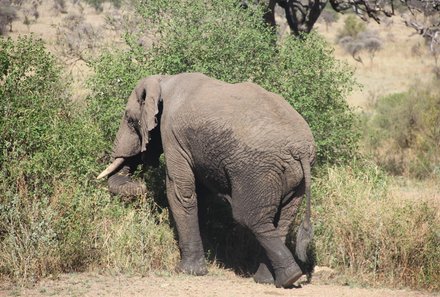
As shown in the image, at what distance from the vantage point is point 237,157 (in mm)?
7582

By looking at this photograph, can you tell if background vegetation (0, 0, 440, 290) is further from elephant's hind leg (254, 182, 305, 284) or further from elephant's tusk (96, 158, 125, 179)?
elephant's hind leg (254, 182, 305, 284)

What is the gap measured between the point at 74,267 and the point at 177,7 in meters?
3.99

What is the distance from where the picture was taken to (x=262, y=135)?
24.6ft

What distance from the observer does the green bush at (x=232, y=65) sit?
9938 millimetres

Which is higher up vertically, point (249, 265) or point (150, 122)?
point (150, 122)

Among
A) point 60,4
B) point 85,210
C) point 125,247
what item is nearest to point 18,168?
point 85,210

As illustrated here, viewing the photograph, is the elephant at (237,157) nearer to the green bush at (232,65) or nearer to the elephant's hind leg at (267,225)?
the elephant's hind leg at (267,225)

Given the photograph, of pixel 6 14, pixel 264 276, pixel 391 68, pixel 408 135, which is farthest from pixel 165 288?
pixel 6 14

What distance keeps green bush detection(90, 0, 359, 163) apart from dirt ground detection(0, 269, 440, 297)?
263 centimetres

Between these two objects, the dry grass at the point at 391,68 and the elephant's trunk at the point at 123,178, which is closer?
the elephant's trunk at the point at 123,178

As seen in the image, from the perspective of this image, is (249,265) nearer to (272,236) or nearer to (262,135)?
(272,236)

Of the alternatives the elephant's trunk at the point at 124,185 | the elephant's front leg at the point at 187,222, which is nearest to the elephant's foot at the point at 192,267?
the elephant's front leg at the point at 187,222

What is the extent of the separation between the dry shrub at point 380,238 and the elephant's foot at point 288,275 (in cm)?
80

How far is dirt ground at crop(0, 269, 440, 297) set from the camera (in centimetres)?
715
